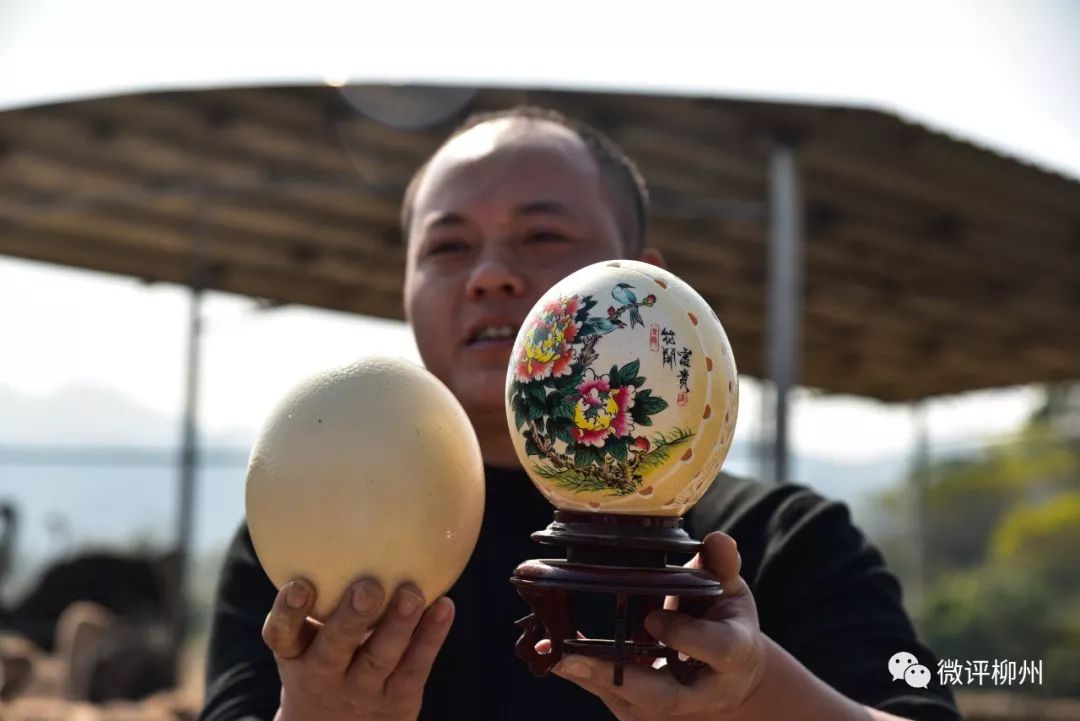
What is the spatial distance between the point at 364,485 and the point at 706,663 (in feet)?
1.91

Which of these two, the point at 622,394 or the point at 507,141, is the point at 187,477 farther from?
the point at 622,394

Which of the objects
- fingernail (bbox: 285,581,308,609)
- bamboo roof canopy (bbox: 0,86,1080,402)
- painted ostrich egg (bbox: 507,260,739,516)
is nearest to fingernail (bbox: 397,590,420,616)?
fingernail (bbox: 285,581,308,609)

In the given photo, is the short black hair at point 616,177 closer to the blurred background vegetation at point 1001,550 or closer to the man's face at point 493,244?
the man's face at point 493,244

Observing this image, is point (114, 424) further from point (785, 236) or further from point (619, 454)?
point (619, 454)

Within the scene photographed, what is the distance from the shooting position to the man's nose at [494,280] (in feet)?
7.35

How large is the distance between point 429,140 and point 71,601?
5.81 meters

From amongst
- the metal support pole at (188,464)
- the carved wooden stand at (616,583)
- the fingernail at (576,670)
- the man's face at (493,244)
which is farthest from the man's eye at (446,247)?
the metal support pole at (188,464)

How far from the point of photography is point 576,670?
Result: 5.63 feet

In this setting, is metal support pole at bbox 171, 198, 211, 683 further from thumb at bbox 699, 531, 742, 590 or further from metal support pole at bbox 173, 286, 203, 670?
thumb at bbox 699, 531, 742, 590

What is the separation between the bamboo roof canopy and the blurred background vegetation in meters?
1.83

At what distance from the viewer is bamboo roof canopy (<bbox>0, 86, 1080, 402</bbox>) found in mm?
6492

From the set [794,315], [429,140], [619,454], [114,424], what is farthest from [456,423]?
[114,424]

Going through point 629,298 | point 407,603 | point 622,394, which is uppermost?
point 629,298

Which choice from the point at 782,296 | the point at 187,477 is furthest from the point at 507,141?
the point at 187,477
